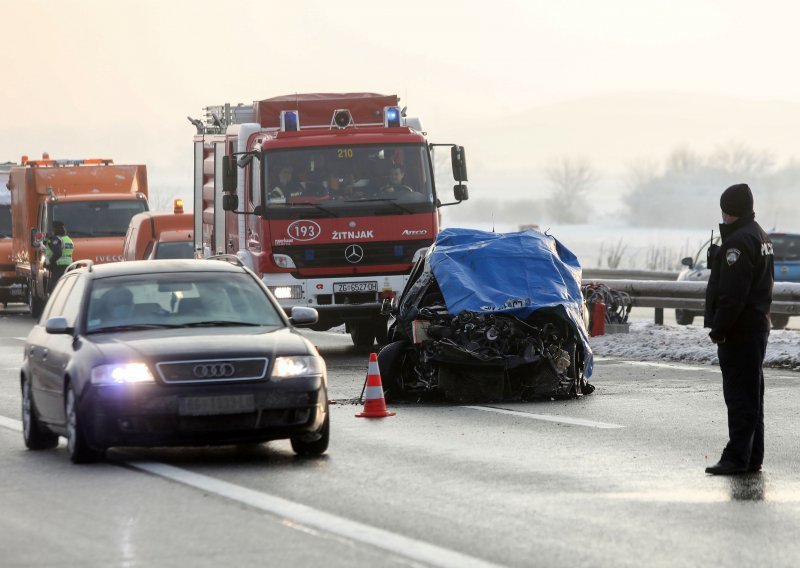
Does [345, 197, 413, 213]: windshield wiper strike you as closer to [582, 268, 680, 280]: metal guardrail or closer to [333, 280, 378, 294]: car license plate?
[333, 280, 378, 294]: car license plate

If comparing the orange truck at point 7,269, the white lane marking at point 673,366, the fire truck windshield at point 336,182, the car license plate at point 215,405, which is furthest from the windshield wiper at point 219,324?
the orange truck at point 7,269

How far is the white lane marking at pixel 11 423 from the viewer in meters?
13.9

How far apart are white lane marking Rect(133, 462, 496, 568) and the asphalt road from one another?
15 millimetres

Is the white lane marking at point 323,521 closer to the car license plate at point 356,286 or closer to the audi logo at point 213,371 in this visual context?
the audi logo at point 213,371

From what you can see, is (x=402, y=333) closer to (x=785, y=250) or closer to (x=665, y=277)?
(x=785, y=250)

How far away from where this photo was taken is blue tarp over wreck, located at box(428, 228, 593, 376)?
15773 millimetres

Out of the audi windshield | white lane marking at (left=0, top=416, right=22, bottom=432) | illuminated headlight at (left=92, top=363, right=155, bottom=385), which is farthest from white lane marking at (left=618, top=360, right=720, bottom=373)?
illuminated headlight at (left=92, top=363, right=155, bottom=385)

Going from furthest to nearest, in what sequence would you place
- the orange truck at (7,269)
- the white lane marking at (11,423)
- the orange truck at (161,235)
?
the orange truck at (7,269) < the orange truck at (161,235) < the white lane marking at (11,423)

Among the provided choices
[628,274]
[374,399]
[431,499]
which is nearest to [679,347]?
[374,399]

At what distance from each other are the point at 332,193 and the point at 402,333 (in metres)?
5.98

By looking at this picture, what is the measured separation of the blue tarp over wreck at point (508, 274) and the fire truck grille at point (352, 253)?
4.30m

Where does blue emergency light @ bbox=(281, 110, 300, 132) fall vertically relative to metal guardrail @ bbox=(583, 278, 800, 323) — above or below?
above

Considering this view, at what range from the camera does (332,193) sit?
2155 centimetres

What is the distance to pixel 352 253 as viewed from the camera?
21.8m
